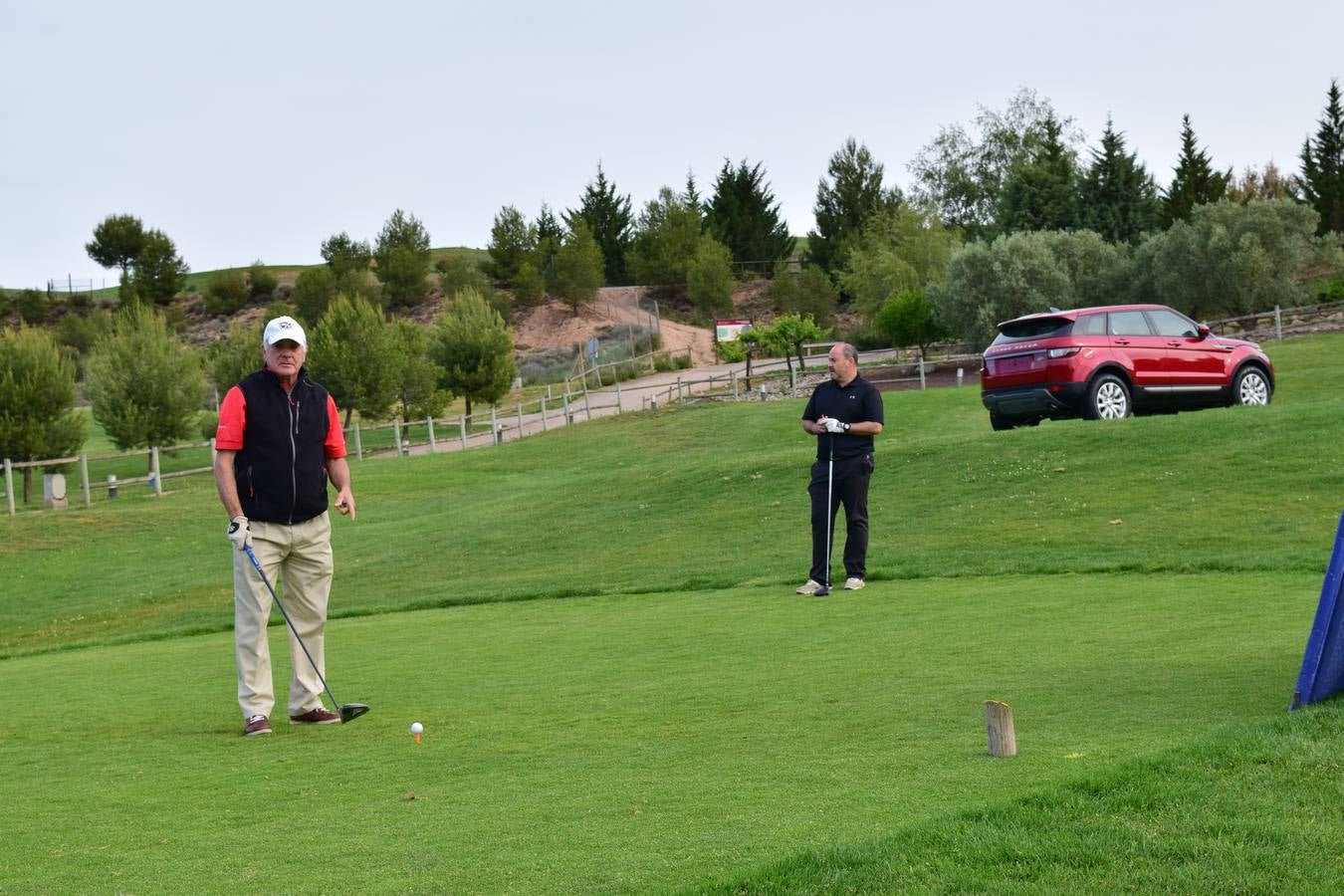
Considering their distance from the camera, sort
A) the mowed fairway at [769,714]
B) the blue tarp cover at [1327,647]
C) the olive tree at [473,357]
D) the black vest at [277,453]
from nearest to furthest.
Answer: the mowed fairway at [769,714], the blue tarp cover at [1327,647], the black vest at [277,453], the olive tree at [473,357]

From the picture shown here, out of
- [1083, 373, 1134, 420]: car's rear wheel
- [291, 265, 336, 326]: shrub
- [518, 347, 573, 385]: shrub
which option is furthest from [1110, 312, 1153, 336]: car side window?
[291, 265, 336, 326]: shrub

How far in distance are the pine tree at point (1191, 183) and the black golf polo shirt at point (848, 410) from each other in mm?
69873

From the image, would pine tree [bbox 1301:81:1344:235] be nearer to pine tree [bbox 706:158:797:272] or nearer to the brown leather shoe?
pine tree [bbox 706:158:797:272]

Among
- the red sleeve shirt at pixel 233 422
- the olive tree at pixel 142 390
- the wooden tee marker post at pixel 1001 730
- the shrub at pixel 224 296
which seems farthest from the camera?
the shrub at pixel 224 296

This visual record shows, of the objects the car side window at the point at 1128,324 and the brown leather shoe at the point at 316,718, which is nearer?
the brown leather shoe at the point at 316,718

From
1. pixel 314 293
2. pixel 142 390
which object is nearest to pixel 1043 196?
pixel 142 390

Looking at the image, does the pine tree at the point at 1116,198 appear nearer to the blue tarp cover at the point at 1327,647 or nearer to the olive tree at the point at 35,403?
the olive tree at the point at 35,403

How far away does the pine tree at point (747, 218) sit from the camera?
113438 millimetres

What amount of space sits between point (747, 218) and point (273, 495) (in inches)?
4209

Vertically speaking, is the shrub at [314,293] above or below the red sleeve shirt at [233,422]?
above

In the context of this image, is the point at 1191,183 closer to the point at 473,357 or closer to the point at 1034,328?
the point at 473,357

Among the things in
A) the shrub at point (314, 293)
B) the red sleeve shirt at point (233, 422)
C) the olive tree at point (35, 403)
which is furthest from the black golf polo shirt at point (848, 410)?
the shrub at point (314, 293)

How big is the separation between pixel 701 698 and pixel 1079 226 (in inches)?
2820

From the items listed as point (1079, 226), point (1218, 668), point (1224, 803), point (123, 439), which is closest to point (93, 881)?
point (1224, 803)
